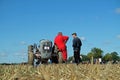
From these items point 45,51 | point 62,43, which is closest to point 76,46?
point 62,43

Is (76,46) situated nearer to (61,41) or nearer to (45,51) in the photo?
(61,41)

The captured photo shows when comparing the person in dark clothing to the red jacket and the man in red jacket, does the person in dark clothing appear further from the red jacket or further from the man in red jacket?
the red jacket

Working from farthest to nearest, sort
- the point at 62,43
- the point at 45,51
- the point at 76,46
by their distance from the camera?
the point at 45,51 < the point at 62,43 < the point at 76,46

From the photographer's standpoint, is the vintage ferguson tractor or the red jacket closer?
the red jacket

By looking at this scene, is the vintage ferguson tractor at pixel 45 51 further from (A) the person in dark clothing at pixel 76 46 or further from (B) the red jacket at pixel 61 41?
(A) the person in dark clothing at pixel 76 46

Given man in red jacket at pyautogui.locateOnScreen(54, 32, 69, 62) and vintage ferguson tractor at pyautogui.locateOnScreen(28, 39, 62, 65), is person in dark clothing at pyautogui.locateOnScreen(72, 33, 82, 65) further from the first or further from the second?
vintage ferguson tractor at pyautogui.locateOnScreen(28, 39, 62, 65)

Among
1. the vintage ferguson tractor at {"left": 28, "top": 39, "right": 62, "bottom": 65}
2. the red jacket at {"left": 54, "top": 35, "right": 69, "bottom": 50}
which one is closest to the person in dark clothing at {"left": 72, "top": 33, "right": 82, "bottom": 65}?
the red jacket at {"left": 54, "top": 35, "right": 69, "bottom": 50}

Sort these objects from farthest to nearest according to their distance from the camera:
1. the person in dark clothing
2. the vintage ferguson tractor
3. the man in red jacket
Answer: the vintage ferguson tractor < the man in red jacket < the person in dark clothing

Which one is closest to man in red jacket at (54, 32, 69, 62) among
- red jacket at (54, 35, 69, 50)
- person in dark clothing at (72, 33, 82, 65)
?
red jacket at (54, 35, 69, 50)

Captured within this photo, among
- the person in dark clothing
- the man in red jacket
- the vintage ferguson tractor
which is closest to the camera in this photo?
the person in dark clothing

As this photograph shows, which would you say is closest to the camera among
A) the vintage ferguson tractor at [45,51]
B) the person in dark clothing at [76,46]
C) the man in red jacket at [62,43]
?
the person in dark clothing at [76,46]

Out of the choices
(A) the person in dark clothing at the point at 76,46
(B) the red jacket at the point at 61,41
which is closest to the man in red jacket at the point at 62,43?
(B) the red jacket at the point at 61,41

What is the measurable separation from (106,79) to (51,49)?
15.8 meters

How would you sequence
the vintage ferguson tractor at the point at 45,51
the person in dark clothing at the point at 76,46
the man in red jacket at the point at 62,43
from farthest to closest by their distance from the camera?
the vintage ferguson tractor at the point at 45,51 < the man in red jacket at the point at 62,43 < the person in dark clothing at the point at 76,46
